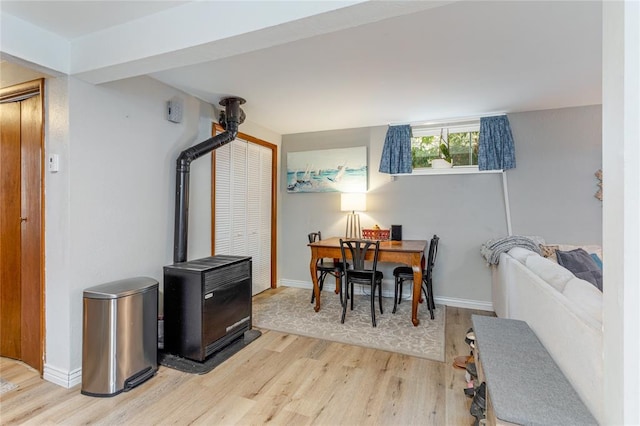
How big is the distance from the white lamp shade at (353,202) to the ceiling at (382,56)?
42.0 inches

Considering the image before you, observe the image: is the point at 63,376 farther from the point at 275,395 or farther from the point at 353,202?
Result: the point at 353,202

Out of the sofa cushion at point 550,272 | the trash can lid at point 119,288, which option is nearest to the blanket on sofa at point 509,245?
the sofa cushion at point 550,272

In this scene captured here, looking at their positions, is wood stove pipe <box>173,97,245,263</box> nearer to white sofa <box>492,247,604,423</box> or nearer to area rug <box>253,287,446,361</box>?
area rug <box>253,287,446,361</box>

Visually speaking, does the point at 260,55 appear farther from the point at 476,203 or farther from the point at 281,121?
the point at 476,203

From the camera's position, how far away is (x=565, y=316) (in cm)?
142

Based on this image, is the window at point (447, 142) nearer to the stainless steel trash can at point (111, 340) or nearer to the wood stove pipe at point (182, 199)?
the wood stove pipe at point (182, 199)

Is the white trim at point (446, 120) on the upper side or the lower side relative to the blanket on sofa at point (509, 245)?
upper

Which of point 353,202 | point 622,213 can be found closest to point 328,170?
point 353,202

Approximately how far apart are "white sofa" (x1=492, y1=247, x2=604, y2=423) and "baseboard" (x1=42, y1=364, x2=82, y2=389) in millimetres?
2737

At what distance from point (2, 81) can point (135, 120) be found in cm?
101

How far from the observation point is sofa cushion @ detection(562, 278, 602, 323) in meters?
1.33

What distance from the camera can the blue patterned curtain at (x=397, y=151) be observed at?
3982mm

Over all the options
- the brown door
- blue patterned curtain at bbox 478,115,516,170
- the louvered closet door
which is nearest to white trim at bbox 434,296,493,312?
blue patterned curtain at bbox 478,115,516,170

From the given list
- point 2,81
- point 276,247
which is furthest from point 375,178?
point 2,81
